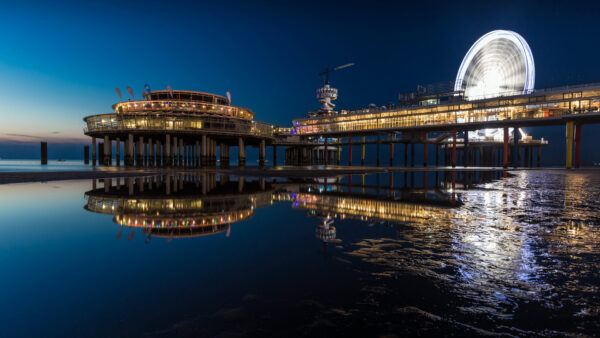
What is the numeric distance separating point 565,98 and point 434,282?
2883 inches

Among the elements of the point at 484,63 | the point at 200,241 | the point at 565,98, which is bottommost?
the point at 200,241

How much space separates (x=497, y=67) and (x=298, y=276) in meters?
96.8

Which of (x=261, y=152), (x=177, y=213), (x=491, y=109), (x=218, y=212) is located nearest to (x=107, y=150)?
(x=261, y=152)

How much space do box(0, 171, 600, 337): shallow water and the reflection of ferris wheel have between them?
2897 inches

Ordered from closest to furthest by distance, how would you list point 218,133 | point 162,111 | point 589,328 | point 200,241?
point 589,328
point 200,241
point 218,133
point 162,111

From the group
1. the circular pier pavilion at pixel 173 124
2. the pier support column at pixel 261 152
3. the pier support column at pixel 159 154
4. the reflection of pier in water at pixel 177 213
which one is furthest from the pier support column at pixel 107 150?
the reflection of pier in water at pixel 177 213

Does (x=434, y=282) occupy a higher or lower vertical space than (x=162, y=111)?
lower

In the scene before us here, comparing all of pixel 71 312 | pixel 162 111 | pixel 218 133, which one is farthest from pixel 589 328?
pixel 162 111

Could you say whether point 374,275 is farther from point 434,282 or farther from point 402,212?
point 402,212

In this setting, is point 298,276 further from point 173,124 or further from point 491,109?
point 491,109

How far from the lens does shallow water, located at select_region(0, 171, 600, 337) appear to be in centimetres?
317

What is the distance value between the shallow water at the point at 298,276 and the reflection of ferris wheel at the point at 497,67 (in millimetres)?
73580

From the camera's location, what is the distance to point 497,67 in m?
79.9

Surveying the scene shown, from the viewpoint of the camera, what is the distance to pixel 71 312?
11.3 feet
